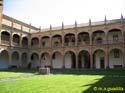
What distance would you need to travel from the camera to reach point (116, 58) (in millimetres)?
37594

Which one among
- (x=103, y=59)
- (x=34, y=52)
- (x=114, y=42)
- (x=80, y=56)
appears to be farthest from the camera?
(x=34, y=52)

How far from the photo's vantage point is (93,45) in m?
37.8

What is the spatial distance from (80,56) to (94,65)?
12.7ft

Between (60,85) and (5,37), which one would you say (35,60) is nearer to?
(5,37)

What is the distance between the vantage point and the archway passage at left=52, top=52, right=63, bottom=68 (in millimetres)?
44125

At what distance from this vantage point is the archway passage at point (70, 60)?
42969mm

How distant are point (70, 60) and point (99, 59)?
6.76m

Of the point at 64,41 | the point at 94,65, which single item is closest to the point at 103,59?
the point at 94,65

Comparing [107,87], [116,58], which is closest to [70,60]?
[116,58]

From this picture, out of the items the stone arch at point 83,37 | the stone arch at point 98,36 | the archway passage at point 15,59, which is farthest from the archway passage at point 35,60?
the stone arch at point 98,36

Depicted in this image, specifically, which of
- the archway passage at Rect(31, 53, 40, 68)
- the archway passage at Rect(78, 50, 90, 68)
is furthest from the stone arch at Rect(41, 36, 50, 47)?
the archway passage at Rect(78, 50, 90, 68)

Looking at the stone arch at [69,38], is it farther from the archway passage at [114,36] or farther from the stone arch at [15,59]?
the stone arch at [15,59]

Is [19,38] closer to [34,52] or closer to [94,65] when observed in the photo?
[34,52]

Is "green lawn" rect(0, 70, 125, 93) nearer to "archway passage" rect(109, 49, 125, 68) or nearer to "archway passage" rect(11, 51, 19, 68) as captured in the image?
"archway passage" rect(109, 49, 125, 68)
